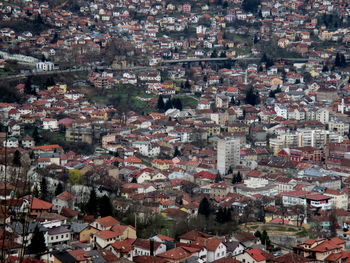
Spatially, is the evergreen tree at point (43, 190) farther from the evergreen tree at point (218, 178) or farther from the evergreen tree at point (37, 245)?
the evergreen tree at point (218, 178)

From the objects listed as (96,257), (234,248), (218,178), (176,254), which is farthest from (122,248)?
(218,178)

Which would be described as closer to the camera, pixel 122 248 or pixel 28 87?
pixel 122 248

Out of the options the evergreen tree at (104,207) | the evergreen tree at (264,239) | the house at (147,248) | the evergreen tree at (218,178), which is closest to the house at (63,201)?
the evergreen tree at (104,207)

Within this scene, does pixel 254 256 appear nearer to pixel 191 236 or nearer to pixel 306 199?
pixel 191 236

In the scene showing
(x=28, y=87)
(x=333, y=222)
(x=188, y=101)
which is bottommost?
(x=333, y=222)

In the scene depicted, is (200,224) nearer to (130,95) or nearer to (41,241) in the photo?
(41,241)

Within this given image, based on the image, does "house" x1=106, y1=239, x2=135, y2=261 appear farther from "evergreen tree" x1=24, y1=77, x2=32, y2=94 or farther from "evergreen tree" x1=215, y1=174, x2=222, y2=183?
"evergreen tree" x1=24, y1=77, x2=32, y2=94

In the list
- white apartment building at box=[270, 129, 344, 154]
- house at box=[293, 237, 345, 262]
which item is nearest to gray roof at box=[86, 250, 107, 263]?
house at box=[293, 237, 345, 262]
